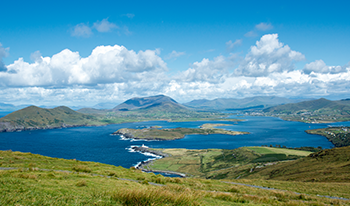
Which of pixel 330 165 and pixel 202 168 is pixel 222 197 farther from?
pixel 202 168

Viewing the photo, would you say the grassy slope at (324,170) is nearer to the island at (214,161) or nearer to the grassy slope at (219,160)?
the island at (214,161)

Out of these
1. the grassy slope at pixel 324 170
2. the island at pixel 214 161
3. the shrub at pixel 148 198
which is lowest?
the island at pixel 214 161

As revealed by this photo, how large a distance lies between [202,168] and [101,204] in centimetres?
12782

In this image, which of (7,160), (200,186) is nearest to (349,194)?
(200,186)

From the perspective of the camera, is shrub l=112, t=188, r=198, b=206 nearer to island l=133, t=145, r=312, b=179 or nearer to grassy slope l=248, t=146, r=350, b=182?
grassy slope l=248, t=146, r=350, b=182

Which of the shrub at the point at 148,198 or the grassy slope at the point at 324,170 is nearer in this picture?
the shrub at the point at 148,198

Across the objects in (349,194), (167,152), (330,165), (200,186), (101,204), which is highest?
(101,204)

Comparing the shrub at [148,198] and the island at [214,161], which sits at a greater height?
the shrub at [148,198]

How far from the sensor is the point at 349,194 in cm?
2630

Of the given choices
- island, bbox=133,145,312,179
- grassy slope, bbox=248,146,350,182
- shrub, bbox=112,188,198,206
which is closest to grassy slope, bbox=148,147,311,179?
island, bbox=133,145,312,179

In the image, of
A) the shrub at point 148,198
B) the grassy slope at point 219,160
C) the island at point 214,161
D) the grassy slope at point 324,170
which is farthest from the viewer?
the grassy slope at point 219,160

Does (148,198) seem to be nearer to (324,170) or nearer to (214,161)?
(324,170)

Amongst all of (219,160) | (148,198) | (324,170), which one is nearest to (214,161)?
(219,160)

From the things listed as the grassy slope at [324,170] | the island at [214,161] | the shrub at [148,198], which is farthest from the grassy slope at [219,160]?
the shrub at [148,198]
